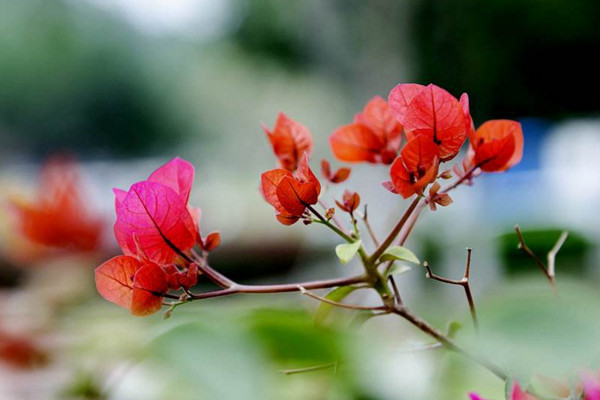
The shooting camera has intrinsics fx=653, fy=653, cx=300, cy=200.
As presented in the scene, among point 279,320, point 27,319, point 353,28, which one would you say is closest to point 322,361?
point 279,320

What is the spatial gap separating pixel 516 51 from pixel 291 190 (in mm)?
5109

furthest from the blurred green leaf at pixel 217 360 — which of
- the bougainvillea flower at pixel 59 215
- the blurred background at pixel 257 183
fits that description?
the bougainvillea flower at pixel 59 215

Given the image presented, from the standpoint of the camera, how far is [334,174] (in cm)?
27

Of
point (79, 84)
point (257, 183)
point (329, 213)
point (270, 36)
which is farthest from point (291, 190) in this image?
point (79, 84)

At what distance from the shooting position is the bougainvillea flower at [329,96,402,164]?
0.85 feet

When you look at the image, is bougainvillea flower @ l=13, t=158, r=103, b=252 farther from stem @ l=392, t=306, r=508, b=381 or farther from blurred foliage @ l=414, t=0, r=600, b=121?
blurred foliage @ l=414, t=0, r=600, b=121

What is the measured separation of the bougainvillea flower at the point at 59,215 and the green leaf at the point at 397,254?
0.57 meters

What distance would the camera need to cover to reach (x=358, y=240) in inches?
8.2

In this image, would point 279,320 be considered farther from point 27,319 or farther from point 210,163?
point 210,163

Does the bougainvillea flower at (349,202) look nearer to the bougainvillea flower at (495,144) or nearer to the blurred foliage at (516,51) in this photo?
the bougainvillea flower at (495,144)

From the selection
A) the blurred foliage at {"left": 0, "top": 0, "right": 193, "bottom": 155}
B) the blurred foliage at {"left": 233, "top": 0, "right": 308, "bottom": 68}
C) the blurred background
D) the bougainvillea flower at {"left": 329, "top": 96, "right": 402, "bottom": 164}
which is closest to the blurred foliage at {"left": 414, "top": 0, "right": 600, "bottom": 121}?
the blurred background

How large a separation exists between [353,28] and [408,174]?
88.2 inches

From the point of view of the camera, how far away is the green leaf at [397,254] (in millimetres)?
198

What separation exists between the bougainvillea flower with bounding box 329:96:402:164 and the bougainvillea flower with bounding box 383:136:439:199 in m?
0.06
